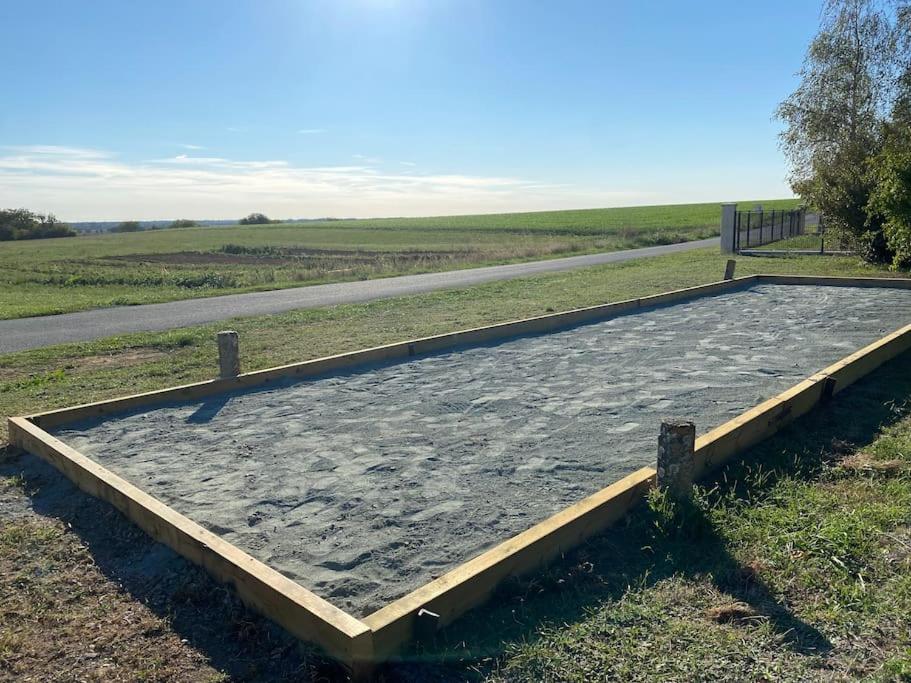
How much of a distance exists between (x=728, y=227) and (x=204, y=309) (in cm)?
1718

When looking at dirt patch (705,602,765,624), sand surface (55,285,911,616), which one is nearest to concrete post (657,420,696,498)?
sand surface (55,285,911,616)

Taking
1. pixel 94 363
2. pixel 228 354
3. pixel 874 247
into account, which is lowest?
pixel 94 363

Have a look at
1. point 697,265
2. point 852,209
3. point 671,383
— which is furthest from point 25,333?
point 852,209

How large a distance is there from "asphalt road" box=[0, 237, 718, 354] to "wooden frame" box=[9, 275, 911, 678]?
515 cm

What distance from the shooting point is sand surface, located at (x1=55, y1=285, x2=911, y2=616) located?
3.39 meters

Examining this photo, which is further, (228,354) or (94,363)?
(94,363)

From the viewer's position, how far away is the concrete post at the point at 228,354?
20.7 ft

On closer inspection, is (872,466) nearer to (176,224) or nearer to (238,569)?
(238,569)

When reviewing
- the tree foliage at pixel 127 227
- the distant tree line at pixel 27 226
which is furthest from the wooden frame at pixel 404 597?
the tree foliage at pixel 127 227

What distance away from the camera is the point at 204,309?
12898mm

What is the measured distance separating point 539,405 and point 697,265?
14477 mm

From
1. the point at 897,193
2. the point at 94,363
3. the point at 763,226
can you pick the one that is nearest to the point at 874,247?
the point at 897,193

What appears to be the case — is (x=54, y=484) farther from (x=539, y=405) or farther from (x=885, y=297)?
(x=885, y=297)

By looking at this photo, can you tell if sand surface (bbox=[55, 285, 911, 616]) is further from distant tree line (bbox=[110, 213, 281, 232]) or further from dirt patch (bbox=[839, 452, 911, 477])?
distant tree line (bbox=[110, 213, 281, 232])
